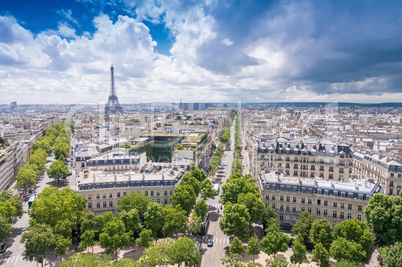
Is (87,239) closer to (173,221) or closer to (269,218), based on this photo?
(173,221)

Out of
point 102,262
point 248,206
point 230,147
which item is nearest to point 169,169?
point 248,206

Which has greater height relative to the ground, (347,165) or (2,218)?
(347,165)

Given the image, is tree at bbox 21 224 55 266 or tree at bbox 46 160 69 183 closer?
tree at bbox 21 224 55 266

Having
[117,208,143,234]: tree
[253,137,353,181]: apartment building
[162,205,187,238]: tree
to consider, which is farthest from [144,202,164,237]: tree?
[253,137,353,181]: apartment building

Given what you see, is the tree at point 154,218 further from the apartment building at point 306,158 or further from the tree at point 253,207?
the apartment building at point 306,158

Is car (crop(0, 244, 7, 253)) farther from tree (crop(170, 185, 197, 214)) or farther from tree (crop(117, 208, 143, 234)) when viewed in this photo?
tree (crop(170, 185, 197, 214))

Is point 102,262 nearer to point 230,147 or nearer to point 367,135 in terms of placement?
point 230,147

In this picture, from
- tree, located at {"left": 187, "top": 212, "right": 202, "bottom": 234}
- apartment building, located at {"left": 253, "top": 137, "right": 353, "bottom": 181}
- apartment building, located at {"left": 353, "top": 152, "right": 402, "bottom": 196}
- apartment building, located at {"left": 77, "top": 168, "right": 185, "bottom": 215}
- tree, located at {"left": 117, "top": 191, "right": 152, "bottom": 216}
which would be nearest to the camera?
tree, located at {"left": 187, "top": 212, "right": 202, "bottom": 234}
